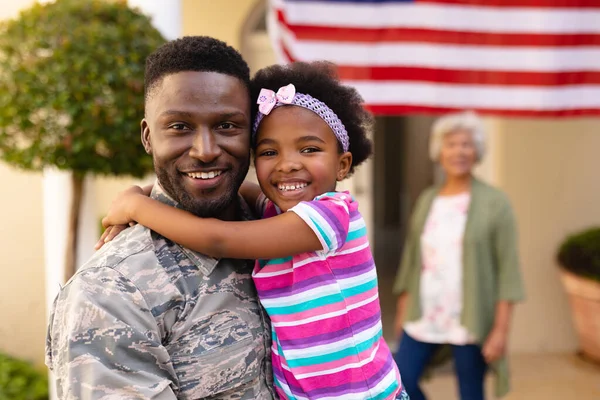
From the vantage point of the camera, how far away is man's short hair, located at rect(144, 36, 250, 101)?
5.08 ft

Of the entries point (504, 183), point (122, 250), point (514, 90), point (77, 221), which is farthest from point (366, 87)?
point (122, 250)

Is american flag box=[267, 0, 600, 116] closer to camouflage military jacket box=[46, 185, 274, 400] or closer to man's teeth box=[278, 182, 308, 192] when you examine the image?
man's teeth box=[278, 182, 308, 192]

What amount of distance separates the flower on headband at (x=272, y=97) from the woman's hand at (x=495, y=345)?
7.87 ft

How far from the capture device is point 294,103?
5.86 feet

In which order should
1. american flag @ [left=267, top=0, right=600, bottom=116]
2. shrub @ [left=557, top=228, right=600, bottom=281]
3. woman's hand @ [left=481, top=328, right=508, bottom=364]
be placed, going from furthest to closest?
1. shrub @ [left=557, top=228, right=600, bottom=281]
2. american flag @ [left=267, top=0, right=600, bottom=116]
3. woman's hand @ [left=481, top=328, right=508, bottom=364]

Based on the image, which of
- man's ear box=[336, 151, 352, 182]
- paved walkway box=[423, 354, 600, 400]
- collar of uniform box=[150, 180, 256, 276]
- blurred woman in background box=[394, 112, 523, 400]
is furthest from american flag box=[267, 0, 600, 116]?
paved walkway box=[423, 354, 600, 400]

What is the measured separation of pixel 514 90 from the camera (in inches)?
155

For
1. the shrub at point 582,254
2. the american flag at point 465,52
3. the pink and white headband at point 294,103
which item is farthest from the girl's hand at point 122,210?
the shrub at point 582,254

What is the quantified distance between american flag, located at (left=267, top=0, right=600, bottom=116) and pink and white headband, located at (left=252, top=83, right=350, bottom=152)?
1.96 meters

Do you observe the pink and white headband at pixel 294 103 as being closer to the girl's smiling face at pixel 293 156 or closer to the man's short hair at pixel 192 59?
the girl's smiling face at pixel 293 156

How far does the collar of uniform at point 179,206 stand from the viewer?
1.59 metres

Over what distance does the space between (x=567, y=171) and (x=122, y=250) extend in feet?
16.2

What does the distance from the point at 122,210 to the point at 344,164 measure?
654 millimetres

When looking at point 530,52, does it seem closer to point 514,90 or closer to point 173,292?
point 514,90
